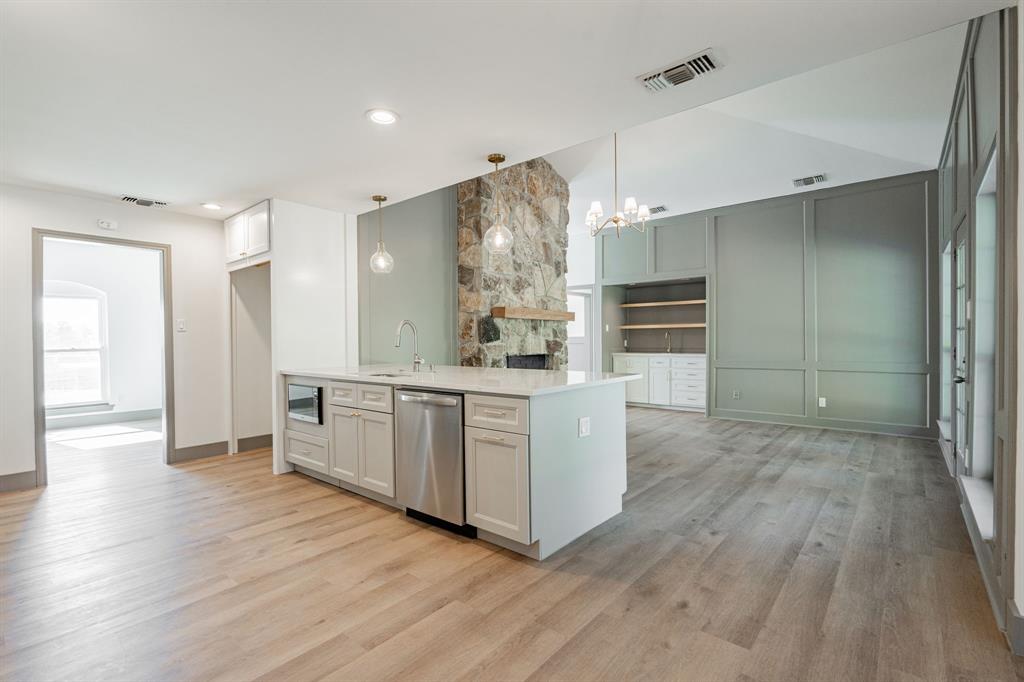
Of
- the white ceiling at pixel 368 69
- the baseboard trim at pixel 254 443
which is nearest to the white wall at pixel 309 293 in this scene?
the white ceiling at pixel 368 69

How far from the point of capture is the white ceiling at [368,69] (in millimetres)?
1782

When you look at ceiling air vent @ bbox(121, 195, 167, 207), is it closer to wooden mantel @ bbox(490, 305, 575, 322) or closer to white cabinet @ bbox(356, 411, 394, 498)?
white cabinet @ bbox(356, 411, 394, 498)

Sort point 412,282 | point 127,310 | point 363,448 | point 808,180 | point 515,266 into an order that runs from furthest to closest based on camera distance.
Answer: point 127,310 < point 515,266 < point 808,180 < point 412,282 < point 363,448

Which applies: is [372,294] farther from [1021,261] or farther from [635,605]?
[1021,261]

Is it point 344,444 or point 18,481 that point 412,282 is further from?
point 18,481

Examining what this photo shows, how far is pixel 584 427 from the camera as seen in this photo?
107 inches

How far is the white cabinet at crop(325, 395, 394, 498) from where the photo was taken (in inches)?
124

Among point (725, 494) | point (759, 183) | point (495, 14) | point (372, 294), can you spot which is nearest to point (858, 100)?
point (759, 183)

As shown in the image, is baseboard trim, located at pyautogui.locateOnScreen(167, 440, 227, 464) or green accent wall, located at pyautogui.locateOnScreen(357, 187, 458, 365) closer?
baseboard trim, located at pyautogui.locateOnScreen(167, 440, 227, 464)

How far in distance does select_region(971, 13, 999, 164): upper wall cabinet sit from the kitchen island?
81.4 inches

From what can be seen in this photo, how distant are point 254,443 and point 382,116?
3.88 metres

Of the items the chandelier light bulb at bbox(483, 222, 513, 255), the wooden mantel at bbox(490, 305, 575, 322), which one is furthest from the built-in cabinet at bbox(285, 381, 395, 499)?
the wooden mantel at bbox(490, 305, 575, 322)

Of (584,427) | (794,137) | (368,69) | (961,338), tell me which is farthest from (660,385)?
(368,69)

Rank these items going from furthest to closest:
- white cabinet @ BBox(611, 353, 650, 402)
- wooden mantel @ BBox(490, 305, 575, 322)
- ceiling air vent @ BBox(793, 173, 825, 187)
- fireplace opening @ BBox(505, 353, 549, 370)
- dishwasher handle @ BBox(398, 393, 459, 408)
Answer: white cabinet @ BBox(611, 353, 650, 402) < fireplace opening @ BBox(505, 353, 549, 370) < wooden mantel @ BBox(490, 305, 575, 322) < ceiling air vent @ BBox(793, 173, 825, 187) < dishwasher handle @ BBox(398, 393, 459, 408)
